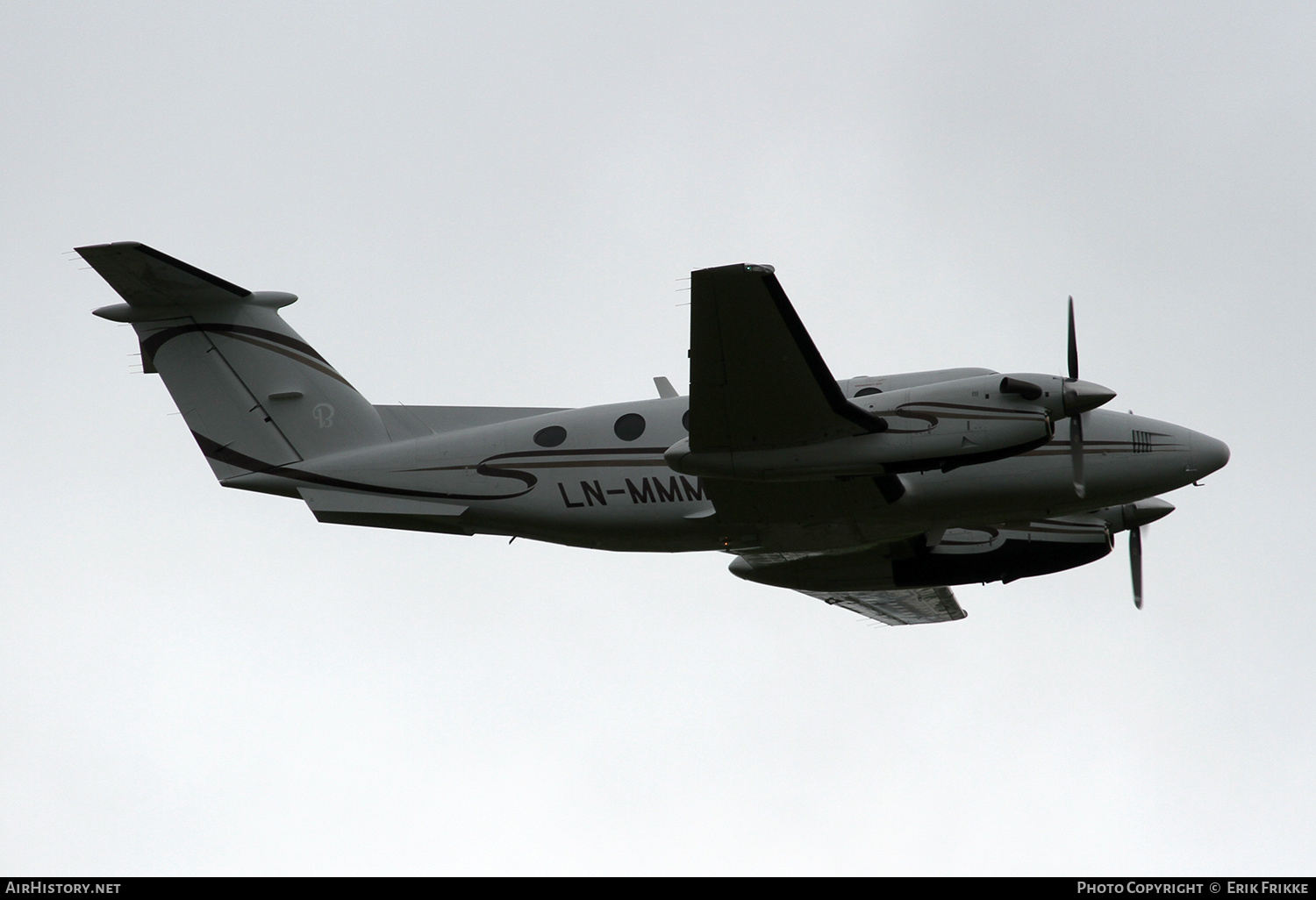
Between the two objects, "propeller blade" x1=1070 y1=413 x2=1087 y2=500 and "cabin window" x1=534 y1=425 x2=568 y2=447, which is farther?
"cabin window" x1=534 y1=425 x2=568 y2=447

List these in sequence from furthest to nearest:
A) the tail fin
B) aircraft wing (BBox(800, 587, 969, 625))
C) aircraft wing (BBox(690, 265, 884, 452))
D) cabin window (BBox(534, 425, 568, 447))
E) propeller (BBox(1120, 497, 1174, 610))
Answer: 1. aircraft wing (BBox(800, 587, 969, 625))
2. propeller (BBox(1120, 497, 1174, 610))
3. the tail fin
4. cabin window (BBox(534, 425, 568, 447))
5. aircraft wing (BBox(690, 265, 884, 452))

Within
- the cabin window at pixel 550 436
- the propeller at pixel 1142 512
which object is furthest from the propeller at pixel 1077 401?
the cabin window at pixel 550 436

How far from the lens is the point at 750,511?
15.3m

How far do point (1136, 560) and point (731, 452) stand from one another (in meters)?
8.83

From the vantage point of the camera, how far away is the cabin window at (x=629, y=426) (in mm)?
16125

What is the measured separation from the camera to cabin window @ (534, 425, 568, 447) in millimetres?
16297

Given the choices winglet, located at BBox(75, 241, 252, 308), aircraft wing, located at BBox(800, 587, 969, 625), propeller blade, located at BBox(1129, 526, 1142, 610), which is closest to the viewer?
winglet, located at BBox(75, 241, 252, 308)

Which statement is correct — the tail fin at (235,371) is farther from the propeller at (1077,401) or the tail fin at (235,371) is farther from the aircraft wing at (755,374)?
the propeller at (1077,401)

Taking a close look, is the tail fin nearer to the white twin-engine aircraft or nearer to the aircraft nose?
the white twin-engine aircraft

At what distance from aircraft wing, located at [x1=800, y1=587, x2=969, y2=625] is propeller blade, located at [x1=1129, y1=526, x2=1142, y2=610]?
2.88 m

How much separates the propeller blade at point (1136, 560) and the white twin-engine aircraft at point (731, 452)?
4cm

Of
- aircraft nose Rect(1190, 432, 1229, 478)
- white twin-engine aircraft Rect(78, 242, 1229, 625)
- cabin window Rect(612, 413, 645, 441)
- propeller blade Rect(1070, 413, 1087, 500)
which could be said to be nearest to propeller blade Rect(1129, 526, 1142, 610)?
white twin-engine aircraft Rect(78, 242, 1229, 625)
